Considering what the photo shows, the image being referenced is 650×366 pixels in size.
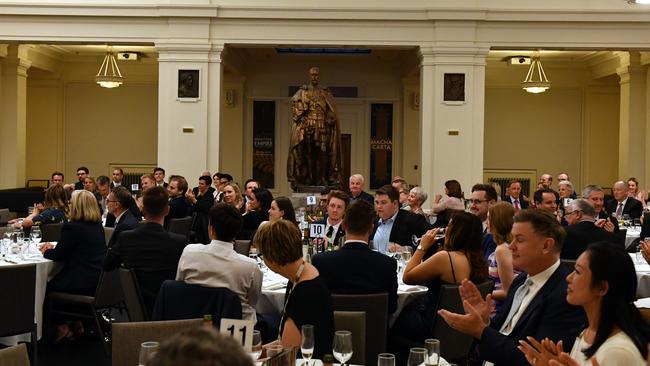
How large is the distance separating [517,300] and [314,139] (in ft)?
34.9

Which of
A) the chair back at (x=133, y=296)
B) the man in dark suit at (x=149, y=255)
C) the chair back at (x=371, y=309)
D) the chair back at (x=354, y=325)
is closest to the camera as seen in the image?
the chair back at (x=354, y=325)

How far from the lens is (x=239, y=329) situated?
11.8 ft

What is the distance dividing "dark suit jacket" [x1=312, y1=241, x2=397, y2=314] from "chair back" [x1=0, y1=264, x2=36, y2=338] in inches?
90.9

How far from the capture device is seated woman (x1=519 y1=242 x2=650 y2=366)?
2.94 meters

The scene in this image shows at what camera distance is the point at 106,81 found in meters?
18.0

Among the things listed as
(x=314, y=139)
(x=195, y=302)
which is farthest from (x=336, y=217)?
(x=314, y=139)

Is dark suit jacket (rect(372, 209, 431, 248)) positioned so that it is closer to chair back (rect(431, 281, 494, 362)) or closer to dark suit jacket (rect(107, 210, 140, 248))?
dark suit jacket (rect(107, 210, 140, 248))

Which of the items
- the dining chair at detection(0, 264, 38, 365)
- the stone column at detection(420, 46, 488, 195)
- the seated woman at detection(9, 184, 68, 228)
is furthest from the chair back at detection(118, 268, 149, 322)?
the stone column at detection(420, 46, 488, 195)

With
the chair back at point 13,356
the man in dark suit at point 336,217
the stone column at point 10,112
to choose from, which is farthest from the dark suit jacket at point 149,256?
the stone column at point 10,112

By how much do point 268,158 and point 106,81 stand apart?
463cm

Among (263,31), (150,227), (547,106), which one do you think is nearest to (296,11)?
(263,31)

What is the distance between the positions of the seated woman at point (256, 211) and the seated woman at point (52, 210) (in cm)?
210

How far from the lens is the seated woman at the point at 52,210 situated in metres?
9.35

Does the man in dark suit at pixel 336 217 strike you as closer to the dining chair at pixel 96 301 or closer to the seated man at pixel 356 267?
the dining chair at pixel 96 301
